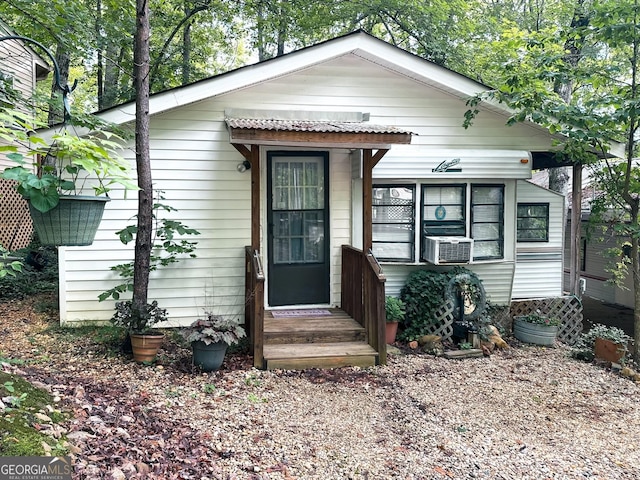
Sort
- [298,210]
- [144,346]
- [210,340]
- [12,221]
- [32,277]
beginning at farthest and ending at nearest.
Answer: [12,221]
[32,277]
[298,210]
[144,346]
[210,340]

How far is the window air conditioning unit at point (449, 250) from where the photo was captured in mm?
A: 6203

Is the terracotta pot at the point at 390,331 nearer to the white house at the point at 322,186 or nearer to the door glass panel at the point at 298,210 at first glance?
the white house at the point at 322,186

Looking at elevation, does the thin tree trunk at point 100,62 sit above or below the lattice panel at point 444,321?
above

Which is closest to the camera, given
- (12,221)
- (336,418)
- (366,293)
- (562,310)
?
(336,418)

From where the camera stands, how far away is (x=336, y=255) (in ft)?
A: 21.3

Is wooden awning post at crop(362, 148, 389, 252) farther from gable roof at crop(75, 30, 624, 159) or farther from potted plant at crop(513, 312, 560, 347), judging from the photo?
potted plant at crop(513, 312, 560, 347)

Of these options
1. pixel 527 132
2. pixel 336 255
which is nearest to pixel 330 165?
pixel 336 255

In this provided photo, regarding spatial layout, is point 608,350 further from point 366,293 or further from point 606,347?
point 366,293

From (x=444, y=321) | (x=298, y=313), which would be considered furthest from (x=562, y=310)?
(x=298, y=313)

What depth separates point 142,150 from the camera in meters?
4.76

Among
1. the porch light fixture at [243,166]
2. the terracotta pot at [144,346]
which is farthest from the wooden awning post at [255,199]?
the terracotta pot at [144,346]

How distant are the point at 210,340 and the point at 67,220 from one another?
237cm

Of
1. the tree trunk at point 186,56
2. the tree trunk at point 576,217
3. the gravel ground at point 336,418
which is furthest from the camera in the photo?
the tree trunk at point 186,56

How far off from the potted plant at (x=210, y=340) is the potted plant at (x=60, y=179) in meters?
2.14
